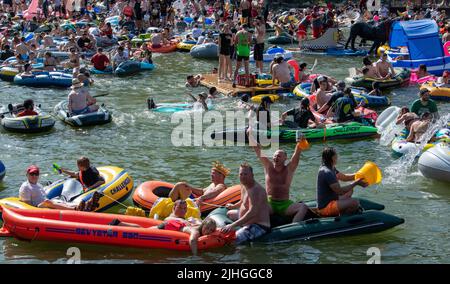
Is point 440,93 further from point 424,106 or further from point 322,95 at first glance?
point 424,106

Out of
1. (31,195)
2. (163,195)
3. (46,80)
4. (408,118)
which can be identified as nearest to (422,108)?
(408,118)

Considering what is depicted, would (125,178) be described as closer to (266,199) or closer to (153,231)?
(153,231)

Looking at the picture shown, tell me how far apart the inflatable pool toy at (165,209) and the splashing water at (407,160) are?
4167 mm

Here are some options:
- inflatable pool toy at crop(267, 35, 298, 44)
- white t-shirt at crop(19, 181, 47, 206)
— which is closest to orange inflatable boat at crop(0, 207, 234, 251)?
white t-shirt at crop(19, 181, 47, 206)

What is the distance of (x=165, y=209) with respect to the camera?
37.3 feet

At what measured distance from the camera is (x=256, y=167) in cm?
1484

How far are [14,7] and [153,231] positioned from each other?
116ft

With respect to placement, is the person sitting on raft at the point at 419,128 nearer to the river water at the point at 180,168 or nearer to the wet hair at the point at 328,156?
the river water at the point at 180,168

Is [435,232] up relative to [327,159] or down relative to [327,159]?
down

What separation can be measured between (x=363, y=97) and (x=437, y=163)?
6160mm

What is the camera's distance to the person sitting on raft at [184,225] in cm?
1029

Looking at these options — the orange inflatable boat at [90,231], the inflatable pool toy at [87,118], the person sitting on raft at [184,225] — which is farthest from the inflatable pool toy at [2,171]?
the inflatable pool toy at [87,118]

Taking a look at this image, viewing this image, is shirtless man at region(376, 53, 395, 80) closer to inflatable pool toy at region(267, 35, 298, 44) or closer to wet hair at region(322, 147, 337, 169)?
inflatable pool toy at region(267, 35, 298, 44)
